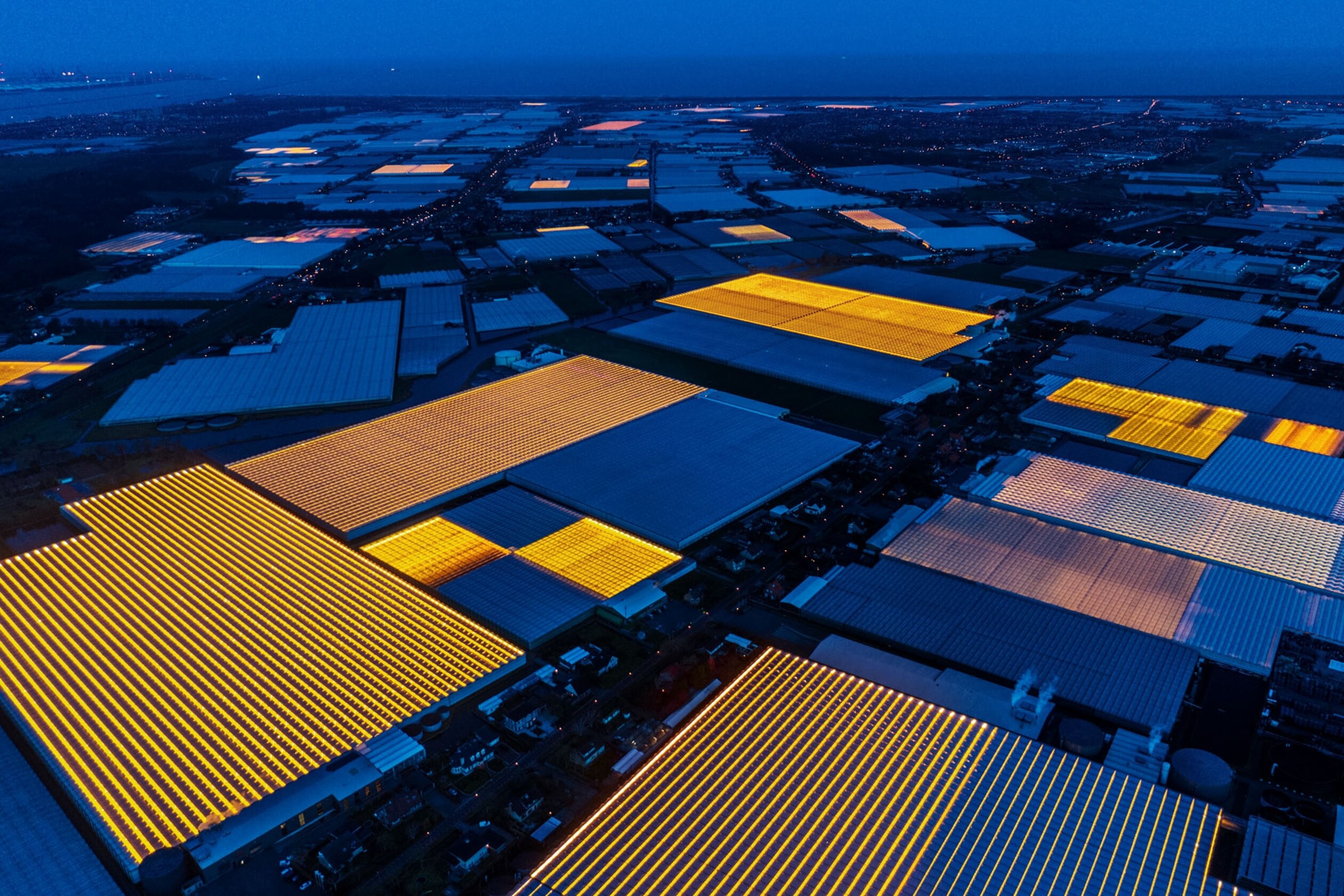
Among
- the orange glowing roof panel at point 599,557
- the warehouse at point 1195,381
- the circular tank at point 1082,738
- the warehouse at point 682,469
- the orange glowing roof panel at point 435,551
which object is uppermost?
the warehouse at point 1195,381

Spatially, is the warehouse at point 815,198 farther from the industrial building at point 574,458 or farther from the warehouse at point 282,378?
the industrial building at point 574,458

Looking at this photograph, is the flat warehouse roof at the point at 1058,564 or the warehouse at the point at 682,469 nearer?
the flat warehouse roof at the point at 1058,564

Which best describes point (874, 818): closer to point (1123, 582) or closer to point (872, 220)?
point (1123, 582)

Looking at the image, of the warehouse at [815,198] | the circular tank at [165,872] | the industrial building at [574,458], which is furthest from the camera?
the warehouse at [815,198]

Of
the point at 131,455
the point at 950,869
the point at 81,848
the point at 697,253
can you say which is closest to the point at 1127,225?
the point at 697,253

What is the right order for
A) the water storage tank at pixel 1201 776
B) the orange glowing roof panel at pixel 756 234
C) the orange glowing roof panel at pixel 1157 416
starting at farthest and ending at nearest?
the orange glowing roof panel at pixel 756 234 → the orange glowing roof panel at pixel 1157 416 → the water storage tank at pixel 1201 776

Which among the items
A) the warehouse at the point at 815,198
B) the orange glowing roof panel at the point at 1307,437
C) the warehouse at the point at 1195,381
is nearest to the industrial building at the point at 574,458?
the warehouse at the point at 1195,381

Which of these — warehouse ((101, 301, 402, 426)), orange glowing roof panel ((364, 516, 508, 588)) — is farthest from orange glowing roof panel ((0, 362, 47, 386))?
orange glowing roof panel ((364, 516, 508, 588))

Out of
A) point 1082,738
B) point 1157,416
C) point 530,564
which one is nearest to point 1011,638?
point 1082,738
